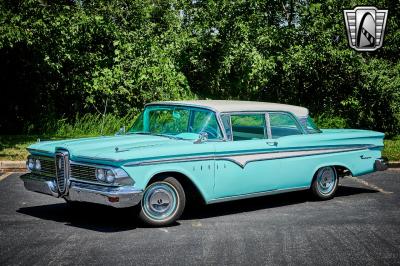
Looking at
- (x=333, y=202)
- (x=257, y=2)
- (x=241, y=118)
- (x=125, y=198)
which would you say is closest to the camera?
(x=125, y=198)

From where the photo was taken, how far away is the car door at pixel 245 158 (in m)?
7.82

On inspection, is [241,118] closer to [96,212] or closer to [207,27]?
[96,212]

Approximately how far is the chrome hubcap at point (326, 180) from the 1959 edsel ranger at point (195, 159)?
15mm

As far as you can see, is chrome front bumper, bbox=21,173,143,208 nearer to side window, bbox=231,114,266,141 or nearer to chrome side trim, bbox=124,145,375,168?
chrome side trim, bbox=124,145,375,168

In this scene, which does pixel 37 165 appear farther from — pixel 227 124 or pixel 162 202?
pixel 227 124

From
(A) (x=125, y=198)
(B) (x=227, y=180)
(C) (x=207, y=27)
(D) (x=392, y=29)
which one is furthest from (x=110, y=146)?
(D) (x=392, y=29)

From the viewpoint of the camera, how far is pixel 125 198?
694 cm

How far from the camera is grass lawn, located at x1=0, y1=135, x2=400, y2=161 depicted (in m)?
13.2

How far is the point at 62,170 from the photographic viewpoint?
24.3 feet

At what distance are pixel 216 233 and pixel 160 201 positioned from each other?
774 mm

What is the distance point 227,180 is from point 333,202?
6.91 ft

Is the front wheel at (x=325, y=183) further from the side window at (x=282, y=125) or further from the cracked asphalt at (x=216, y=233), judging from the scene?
the side window at (x=282, y=125)

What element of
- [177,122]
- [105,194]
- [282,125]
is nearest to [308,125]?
[282,125]

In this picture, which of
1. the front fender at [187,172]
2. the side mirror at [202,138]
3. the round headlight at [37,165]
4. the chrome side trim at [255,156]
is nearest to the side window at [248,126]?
the chrome side trim at [255,156]
